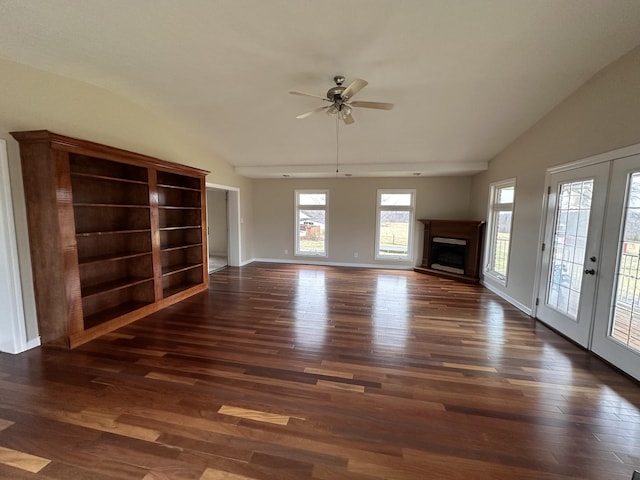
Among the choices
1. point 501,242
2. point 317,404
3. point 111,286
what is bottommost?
point 317,404

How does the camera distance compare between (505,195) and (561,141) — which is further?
(505,195)

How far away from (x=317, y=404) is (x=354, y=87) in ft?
9.09

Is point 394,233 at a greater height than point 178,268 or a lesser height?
greater

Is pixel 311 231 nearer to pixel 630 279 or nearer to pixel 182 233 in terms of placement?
pixel 182 233

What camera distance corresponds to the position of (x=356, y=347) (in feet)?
9.41

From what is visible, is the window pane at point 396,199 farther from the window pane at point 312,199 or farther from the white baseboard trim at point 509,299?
the white baseboard trim at point 509,299

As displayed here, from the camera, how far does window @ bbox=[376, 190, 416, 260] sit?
671cm

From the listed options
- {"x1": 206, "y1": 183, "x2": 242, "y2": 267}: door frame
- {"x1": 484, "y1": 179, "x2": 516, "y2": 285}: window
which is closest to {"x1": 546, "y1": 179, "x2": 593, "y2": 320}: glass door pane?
{"x1": 484, "y1": 179, "x2": 516, "y2": 285}: window

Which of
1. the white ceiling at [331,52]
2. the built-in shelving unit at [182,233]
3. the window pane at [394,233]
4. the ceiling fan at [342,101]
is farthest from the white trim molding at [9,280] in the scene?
the window pane at [394,233]

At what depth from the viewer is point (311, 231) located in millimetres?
7305

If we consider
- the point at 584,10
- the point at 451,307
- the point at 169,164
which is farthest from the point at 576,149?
the point at 169,164

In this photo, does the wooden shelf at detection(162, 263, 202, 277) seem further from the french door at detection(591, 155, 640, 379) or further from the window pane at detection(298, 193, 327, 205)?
the french door at detection(591, 155, 640, 379)

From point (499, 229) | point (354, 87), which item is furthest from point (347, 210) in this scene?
point (354, 87)

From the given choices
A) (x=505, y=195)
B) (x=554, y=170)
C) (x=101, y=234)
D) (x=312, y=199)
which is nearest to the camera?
(x=101, y=234)
